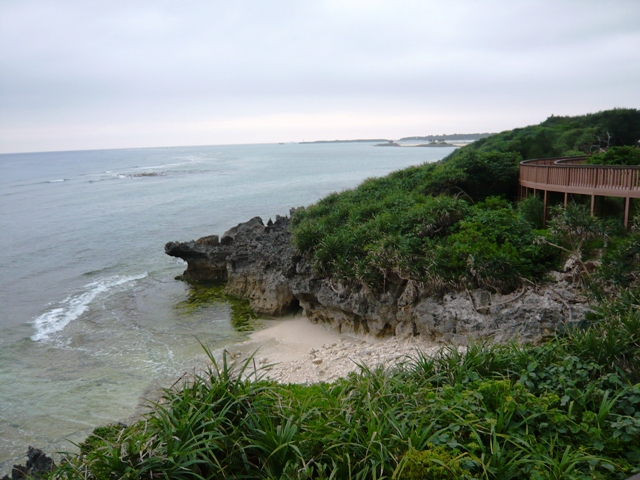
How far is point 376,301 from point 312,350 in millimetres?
2532

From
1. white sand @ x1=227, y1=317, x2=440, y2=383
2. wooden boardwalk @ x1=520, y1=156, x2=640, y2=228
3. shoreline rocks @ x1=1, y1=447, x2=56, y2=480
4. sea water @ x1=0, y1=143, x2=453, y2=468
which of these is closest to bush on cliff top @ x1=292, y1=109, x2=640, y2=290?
wooden boardwalk @ x1=520, y1=156, x2=640, y2=228

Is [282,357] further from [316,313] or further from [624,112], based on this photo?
[624,112]

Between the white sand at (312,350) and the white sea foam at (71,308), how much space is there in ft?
27.0

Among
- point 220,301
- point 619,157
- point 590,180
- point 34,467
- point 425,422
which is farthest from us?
point 220,301

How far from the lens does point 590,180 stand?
15078 millimetres

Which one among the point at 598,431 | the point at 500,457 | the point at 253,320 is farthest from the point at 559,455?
the point at 253,320

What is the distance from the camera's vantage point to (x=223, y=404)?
5.83m

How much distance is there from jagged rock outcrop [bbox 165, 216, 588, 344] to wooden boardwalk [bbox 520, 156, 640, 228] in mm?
3731

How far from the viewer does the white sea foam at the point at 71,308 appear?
1859 centimetres

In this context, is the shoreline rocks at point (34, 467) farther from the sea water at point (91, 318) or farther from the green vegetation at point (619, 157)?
the green vegetation at point (619, 157)

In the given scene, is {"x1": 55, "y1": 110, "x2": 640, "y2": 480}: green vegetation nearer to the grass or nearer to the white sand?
the grass

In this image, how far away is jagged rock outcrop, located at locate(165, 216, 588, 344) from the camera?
11.9 m

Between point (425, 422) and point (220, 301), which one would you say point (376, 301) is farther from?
point (220, 301)

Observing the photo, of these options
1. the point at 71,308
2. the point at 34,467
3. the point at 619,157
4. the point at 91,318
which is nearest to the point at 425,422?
the point at 34,467
